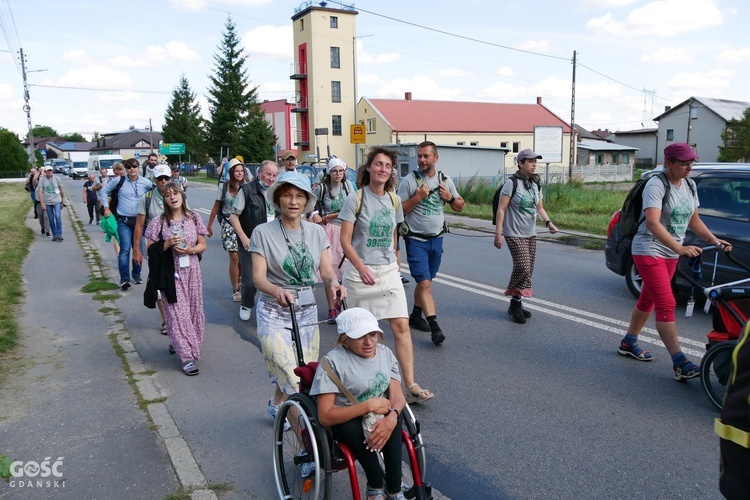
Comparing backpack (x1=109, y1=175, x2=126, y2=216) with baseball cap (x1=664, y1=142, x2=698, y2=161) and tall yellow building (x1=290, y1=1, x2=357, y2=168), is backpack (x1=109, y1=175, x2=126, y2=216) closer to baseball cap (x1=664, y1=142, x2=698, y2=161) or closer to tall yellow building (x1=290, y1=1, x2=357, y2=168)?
baseball cap (x1=664, y1=142, x2=698, y2=161)

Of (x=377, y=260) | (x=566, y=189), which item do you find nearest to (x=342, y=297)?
(x=377, y=260)

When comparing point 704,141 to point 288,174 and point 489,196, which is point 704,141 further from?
point 288,174

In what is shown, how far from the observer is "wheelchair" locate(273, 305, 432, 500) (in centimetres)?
308

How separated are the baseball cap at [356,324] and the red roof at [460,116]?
53.3m

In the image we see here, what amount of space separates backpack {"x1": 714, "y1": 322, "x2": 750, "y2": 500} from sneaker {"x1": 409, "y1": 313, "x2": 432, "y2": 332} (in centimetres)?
515

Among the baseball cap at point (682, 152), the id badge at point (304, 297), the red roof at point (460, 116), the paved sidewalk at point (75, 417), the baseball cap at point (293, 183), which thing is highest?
the red roof at point (460, 116)

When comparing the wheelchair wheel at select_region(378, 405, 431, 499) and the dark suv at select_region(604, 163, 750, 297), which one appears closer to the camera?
the wheelchair wheel at select_region(378, 405, 431, 499)

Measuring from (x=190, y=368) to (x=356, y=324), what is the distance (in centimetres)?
318

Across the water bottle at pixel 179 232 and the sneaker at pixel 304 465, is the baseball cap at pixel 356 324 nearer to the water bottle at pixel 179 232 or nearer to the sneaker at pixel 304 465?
the sneaker at pixel 304 465

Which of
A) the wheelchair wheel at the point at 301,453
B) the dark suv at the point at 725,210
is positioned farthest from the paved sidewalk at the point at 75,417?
the dark suv at the point at 725,210

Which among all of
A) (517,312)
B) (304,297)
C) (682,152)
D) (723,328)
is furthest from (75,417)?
(682,152)

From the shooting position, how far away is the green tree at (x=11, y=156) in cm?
7056

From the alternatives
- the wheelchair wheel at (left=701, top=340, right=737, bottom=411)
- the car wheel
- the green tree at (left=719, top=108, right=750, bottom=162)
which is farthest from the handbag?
the green tree at (left=719, top=108, right=750, bottom=162)

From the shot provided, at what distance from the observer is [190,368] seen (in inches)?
231
